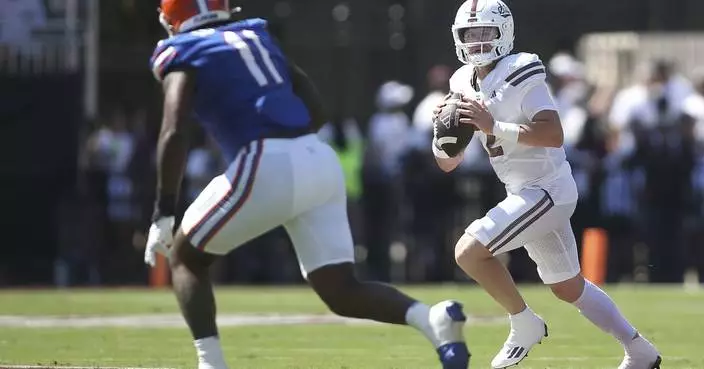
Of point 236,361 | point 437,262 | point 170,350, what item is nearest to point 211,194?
point 236,361

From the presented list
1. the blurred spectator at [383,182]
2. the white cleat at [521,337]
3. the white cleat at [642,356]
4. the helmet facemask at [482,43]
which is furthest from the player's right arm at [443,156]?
the blurred spectator at [383,182]

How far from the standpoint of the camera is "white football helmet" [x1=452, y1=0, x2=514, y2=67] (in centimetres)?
852

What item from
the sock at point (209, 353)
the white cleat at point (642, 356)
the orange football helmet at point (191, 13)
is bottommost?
the white cleat at point (642, 356)

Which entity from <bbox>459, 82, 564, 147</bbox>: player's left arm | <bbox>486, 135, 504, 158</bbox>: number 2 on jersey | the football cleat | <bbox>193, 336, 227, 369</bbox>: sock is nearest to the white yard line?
<bbox>486, 135, 504, 158</bbox>: number 2 on jersey

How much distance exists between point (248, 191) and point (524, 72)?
68.9 inches

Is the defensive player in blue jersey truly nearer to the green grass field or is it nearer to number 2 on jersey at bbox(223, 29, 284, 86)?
number 2 on jersey at bbox(223, 29, 284, 86)

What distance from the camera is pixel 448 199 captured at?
18.7m

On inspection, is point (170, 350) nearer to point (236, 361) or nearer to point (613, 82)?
point (236, 361)

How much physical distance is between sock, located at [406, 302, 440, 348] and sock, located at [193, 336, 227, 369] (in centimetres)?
85

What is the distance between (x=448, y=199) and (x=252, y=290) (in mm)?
2633

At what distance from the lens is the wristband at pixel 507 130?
824 cm

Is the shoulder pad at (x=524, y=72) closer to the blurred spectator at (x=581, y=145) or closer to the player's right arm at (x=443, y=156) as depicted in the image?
the player's right arm at (x=443, y=156)

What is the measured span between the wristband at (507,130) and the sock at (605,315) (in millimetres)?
896

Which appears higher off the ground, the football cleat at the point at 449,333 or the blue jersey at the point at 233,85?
the blue jersey at the point at 233,85
